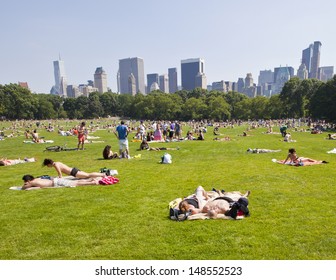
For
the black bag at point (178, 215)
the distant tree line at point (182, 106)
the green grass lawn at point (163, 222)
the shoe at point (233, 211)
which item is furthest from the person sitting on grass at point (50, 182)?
the distant tree line at point (182, 106)

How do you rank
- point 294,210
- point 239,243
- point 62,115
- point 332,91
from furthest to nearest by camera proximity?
point 62,115
point 332,91
point 294,210
point 239,243

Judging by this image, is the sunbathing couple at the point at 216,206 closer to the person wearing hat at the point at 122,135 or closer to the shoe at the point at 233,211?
the shoe at the point at 233,211

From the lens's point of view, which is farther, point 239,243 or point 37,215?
point 37,215

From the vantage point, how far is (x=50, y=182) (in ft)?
31.8

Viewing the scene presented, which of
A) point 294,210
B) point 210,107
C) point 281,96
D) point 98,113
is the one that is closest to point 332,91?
point 281,96

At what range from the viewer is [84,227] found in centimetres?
631

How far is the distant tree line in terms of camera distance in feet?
262

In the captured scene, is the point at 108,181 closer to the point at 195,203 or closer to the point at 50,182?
the point at 50,182

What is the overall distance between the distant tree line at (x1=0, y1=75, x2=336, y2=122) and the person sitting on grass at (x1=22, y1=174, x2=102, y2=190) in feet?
194

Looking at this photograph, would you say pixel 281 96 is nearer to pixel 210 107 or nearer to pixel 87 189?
pixel 210 107

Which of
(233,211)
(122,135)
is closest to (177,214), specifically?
(233,211)

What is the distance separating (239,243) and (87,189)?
5.67 meters

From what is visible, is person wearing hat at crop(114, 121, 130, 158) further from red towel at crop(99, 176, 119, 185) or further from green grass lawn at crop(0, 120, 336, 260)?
red towel at crop(99, 176, 119, 185)

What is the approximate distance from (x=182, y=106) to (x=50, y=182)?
92.2 m
